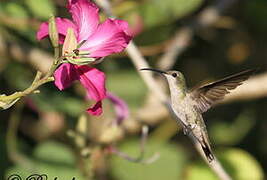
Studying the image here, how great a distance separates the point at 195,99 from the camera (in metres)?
1.38

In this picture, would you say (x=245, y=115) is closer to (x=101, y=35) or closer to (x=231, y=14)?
(x=231, y=14)

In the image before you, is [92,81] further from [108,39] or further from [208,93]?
[208,93]

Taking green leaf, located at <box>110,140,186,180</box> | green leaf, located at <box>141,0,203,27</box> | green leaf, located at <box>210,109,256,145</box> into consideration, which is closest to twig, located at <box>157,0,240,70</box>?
green leaf, located at <box>141,0,203,27</box>

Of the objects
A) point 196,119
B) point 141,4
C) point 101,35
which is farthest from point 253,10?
point 101,35

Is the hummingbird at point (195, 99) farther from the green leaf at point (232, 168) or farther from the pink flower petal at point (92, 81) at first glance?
the green leaf at point (232, 168)

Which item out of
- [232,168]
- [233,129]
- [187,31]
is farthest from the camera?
[233,129]

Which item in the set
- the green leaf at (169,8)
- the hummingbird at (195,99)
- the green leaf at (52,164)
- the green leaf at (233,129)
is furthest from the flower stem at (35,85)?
the green leaf at (233,129)

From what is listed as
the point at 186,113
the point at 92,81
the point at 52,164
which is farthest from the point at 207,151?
the point at 52,164

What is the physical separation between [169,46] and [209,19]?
17cm

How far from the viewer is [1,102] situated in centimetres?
90

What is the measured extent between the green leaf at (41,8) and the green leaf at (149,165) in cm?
54

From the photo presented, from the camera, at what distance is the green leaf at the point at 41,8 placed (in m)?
1.85

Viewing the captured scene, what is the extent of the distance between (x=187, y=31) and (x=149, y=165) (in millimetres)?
501

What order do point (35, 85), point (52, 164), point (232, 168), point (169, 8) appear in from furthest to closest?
point (232, 168), point (169, 8), point (52, 164), point (35, 85)
